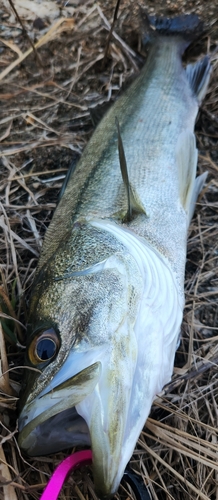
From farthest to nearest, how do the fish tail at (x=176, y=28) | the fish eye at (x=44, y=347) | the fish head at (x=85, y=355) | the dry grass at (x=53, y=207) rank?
the fish tail at (x=176, y=28)
the dry grass at (x=53, y=207)
the fish eye at (x=44, y=347)
the fish head at (x=85, y=355)

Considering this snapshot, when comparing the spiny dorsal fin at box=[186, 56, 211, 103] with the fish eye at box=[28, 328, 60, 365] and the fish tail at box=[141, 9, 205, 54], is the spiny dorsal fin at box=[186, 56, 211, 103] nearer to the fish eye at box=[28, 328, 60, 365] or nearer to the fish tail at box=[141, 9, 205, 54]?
the fish tail at box=[141, 9, 205, 54]

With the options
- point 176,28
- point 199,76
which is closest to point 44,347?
point 199,76

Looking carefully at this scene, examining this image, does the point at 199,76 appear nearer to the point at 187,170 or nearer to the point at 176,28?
the point at 176,28

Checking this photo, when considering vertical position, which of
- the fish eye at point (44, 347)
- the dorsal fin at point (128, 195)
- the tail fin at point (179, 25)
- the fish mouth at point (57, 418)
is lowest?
the fish mouth at point (57, 418)

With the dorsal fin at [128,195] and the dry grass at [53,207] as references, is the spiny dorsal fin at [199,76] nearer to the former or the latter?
the dry grass at [53,207]

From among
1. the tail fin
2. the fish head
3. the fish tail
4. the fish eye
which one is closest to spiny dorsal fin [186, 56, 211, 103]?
the fish tail

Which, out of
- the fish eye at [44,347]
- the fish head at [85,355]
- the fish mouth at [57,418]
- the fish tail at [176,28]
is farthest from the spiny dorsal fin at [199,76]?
the fish mouth at [57,418]
